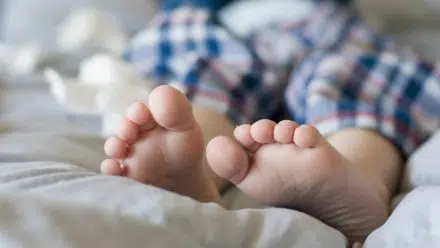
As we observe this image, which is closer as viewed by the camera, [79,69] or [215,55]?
[215,55]

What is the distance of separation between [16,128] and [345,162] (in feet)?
1.27

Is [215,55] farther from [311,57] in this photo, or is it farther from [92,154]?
[92,154]

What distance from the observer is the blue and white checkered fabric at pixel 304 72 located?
916mm

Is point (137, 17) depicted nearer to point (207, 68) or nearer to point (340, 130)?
point (207, 68)

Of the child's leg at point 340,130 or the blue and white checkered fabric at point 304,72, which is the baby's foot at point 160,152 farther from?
the blue and white checkered fabric at point 304,72

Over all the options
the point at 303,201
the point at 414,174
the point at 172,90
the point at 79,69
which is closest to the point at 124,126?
the point at 172,90

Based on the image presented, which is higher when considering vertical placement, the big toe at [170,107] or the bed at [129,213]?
the big toe at [170,107]

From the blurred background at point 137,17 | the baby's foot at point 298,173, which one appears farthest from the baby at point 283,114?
the blurred background at point 137,17

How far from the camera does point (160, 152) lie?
663mm

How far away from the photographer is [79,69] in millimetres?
1248

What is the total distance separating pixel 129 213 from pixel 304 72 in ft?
1.85

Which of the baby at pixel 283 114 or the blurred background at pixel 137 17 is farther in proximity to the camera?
the blurred background at pixel 137 17

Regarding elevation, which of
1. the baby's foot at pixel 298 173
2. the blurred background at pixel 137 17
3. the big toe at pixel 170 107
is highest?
the big toe at pixel 170 107

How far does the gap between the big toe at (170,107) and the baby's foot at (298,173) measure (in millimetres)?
40
